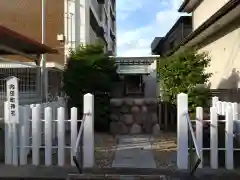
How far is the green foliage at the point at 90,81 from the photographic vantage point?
14.7 meters

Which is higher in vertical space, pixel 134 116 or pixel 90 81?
pixel 90 81

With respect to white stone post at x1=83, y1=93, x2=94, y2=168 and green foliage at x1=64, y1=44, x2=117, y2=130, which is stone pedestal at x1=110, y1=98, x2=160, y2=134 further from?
white stone post at x1=83, y1=93, x2=94, y2=168

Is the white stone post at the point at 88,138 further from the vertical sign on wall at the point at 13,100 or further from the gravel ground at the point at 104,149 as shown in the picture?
the vertical sign on wall at the point at 13,100

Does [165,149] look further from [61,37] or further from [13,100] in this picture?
[61,37]

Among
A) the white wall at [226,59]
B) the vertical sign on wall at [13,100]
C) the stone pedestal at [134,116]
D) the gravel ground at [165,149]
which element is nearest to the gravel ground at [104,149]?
the stone pedestal at [134,116]

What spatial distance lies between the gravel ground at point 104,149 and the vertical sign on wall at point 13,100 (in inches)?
75.9

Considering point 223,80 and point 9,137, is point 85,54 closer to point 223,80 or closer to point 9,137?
point 223,80

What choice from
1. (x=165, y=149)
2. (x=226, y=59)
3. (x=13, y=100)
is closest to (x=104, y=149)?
(x=165, y=149)

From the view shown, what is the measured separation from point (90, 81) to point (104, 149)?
4416 mm

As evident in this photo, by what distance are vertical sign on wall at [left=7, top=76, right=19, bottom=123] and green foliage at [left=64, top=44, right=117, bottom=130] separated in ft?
19.1

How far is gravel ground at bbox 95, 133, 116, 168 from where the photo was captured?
8.99m

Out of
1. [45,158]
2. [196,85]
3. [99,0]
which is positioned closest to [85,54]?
[196,85]

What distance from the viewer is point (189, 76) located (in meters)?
13.6

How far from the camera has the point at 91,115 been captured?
8625 mm
